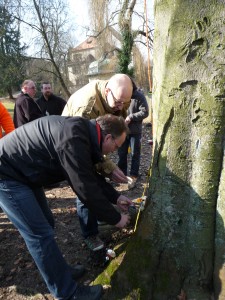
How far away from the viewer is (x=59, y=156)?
1941 mm

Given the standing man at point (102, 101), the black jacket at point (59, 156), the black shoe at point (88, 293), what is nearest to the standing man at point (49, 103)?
the standing man at point (102, 101)

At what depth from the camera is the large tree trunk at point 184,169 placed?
1.88m

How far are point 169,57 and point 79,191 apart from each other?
113cm

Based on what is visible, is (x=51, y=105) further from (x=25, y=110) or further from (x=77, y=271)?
(x=77, y=271)

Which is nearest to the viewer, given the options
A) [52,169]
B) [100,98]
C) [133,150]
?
[52,169]

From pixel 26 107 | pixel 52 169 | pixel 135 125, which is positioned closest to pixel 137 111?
pixel 135 125

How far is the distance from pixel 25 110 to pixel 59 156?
2994 millimetres

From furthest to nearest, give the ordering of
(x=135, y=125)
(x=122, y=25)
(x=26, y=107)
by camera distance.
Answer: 1. (x=122, y=25)
2. (x=135, y=125)
3. (x=26, y=107)

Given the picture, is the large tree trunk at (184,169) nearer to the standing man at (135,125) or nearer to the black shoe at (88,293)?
the black shoe at (88,293)

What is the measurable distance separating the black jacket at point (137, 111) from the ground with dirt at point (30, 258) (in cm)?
166

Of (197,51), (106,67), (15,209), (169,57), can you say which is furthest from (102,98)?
(106,67)

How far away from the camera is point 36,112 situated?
473 cm

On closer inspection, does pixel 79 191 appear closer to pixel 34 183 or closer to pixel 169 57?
pixel 34 183

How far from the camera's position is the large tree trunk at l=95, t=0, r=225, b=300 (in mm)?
1879
